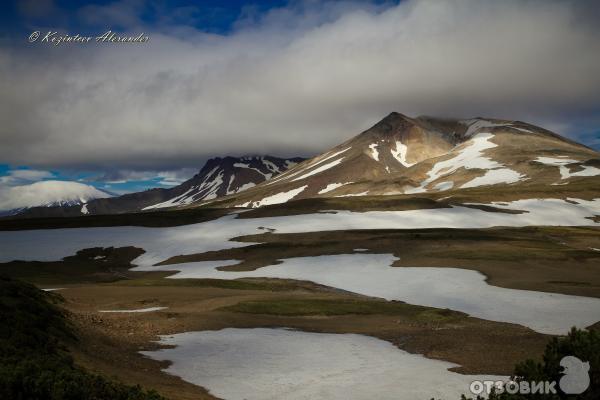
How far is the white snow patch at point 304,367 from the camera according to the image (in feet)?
75.6

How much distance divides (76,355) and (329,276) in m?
50.4

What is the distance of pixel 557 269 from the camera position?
6738 centimetres

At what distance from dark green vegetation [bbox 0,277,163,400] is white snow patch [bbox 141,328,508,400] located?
5.65 m

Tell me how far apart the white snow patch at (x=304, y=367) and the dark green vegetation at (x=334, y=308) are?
9.42 meters

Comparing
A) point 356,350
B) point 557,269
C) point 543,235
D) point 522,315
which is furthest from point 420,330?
point 543,235

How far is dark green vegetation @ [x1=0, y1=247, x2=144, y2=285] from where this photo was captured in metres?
81.0

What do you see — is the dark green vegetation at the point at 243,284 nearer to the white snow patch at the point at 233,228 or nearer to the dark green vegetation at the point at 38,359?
the dark green vegetation at the point at 38,359

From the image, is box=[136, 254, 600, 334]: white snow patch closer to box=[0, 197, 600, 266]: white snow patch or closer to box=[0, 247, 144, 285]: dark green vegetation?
box=[0, 247, 144, 285]: dark green vegetation

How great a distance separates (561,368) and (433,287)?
47.5 metres

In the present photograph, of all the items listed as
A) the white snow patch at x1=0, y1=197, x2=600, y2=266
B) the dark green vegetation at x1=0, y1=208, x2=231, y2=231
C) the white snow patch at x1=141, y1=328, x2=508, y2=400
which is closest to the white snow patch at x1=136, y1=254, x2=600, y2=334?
the white snow patch at x1=141, y1=328, x2=508, y2=400

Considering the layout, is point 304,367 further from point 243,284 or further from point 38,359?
point 243,284

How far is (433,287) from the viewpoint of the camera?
193 feet

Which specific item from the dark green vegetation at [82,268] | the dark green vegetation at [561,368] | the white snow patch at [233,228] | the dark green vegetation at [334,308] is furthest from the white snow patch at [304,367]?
the white snow patch at [233,228]

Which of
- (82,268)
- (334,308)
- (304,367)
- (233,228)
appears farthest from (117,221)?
(304,367)
